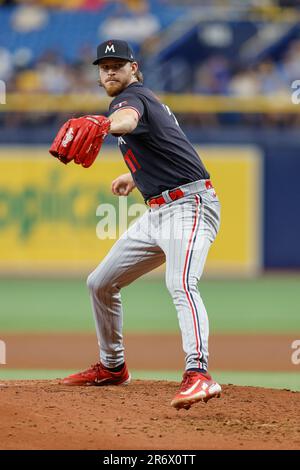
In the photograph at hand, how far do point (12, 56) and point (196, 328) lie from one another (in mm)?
11228

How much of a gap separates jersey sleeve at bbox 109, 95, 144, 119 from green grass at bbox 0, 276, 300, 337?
463cm

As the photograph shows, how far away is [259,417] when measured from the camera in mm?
4812

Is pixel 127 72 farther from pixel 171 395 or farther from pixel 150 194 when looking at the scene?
pixel 171 395

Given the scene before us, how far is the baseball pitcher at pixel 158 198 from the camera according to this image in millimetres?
4504

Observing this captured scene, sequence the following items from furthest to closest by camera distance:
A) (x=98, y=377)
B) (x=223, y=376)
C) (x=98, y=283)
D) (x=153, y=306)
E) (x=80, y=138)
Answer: (x=153, y=306) → (x=223, y=376) → (x=98, y=377) → (x=98, y=283) → (x=80, y=138)

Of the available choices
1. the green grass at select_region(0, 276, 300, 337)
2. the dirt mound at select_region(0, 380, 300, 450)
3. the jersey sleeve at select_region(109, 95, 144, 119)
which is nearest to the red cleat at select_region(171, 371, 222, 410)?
the dirt mound at select_region(0, 380, 300, 450)

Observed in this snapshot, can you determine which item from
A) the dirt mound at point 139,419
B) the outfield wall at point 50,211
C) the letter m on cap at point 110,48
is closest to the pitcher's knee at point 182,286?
the dirt mound at point 139,419

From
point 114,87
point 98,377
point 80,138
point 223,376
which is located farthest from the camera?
point 223,376

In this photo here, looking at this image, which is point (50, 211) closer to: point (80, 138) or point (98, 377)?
point (98, 377)

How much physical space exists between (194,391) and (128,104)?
4.84ft

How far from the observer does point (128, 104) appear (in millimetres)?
4602

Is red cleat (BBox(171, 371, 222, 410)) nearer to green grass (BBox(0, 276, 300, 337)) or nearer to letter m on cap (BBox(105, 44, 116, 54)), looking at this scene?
letter m on cap (BBox(105, 44, 116, 54))

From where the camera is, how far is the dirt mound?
13.5ft

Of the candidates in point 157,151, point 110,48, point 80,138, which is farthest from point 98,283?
point 110,48
